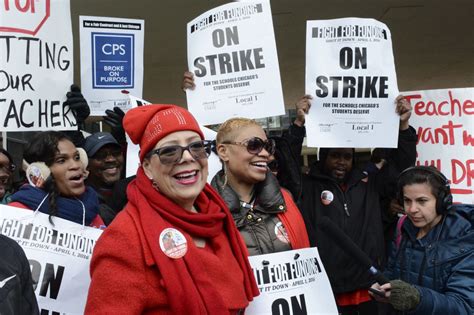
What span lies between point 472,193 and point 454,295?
186cm

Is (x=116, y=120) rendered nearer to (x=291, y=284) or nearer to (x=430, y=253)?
(x=291, y=284)

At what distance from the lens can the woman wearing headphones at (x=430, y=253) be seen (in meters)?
2.48

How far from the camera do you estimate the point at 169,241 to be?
1.93m

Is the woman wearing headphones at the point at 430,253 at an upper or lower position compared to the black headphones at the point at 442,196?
lower

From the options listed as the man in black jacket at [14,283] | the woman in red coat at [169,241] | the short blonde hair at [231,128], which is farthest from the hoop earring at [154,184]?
the short blonde hair at [231,128]

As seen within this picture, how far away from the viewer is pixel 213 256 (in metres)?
2.05

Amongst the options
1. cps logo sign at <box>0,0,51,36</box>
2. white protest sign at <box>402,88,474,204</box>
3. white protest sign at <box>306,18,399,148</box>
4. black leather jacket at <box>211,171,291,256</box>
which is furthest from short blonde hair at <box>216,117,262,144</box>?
white protest sign at <box>402,88,474,204</box>

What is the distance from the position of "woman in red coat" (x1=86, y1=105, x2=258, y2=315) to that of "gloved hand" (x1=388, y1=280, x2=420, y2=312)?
659 mm

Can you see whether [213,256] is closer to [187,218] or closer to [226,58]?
[187,218]

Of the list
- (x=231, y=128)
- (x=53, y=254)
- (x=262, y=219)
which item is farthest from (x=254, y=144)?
(x=53, y=254)

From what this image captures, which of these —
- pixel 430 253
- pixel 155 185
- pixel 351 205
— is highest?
pixel 155 185

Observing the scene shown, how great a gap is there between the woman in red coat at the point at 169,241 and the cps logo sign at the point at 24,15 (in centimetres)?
180

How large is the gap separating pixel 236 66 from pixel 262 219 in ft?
5.10

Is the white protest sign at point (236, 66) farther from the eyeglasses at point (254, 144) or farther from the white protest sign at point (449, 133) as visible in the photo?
the white protest sign at point (449, 133)
